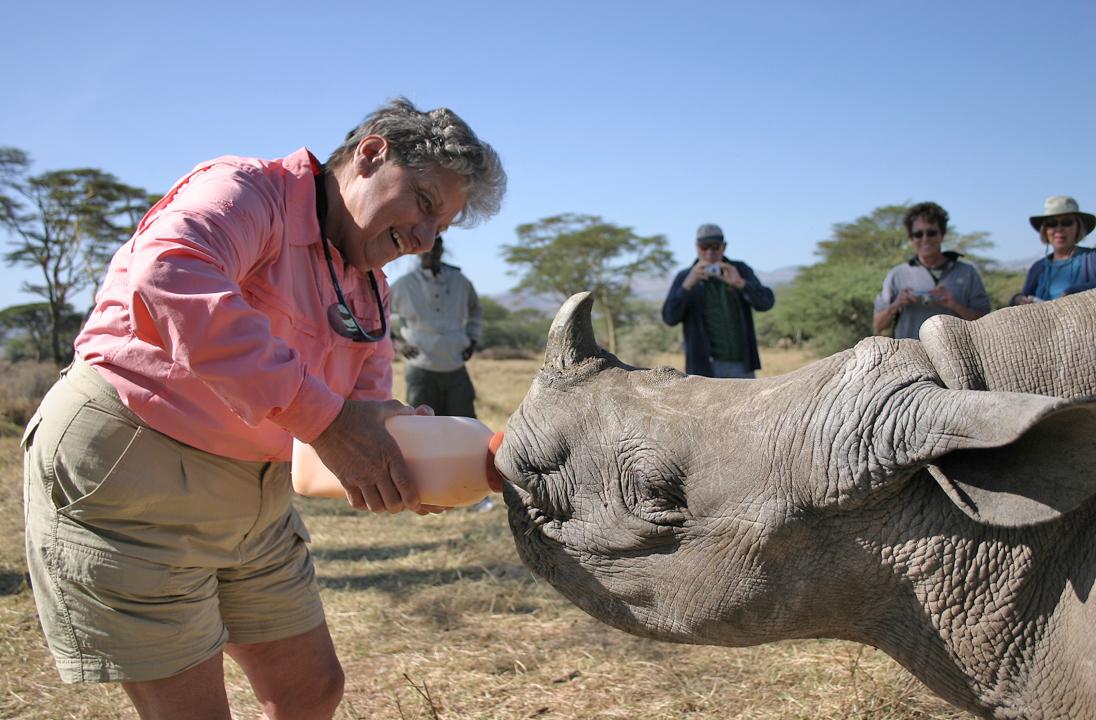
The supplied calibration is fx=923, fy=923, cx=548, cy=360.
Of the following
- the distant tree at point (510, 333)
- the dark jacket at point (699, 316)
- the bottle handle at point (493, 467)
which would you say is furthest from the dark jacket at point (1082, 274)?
the distant tree at point (510, 333)

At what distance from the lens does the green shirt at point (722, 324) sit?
7.27 m

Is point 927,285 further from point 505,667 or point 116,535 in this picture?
point 116,535

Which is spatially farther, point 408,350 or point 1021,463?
point 408,350

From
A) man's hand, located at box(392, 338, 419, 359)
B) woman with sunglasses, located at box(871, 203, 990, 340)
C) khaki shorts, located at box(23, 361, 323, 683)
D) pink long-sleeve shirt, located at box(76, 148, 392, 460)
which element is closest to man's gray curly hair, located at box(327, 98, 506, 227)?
pink long-sleeve shirt, located at box(76, 148, 392, 460)

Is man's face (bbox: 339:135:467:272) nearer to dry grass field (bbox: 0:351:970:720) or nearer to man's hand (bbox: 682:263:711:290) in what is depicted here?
dry grass field (bbox: 0:351:970:720)

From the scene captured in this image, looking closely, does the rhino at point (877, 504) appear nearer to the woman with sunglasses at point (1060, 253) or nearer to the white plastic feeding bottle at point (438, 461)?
the white plastic feeding bottle at point (438, 461)

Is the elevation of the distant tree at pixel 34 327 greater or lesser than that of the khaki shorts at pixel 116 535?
greater

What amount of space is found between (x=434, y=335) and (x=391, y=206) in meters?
5.29

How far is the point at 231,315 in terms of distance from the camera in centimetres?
205

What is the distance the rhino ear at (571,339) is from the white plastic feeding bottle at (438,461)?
1.10 ft

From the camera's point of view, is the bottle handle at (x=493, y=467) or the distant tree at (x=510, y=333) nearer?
the bottle handle at (x=493, y=467)

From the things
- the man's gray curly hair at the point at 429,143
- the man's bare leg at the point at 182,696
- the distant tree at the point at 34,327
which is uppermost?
the distant tree at the point at 34,327

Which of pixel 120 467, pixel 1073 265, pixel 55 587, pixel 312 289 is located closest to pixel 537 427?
pixel 312 289

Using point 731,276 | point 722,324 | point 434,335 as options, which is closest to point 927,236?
point 731,276
